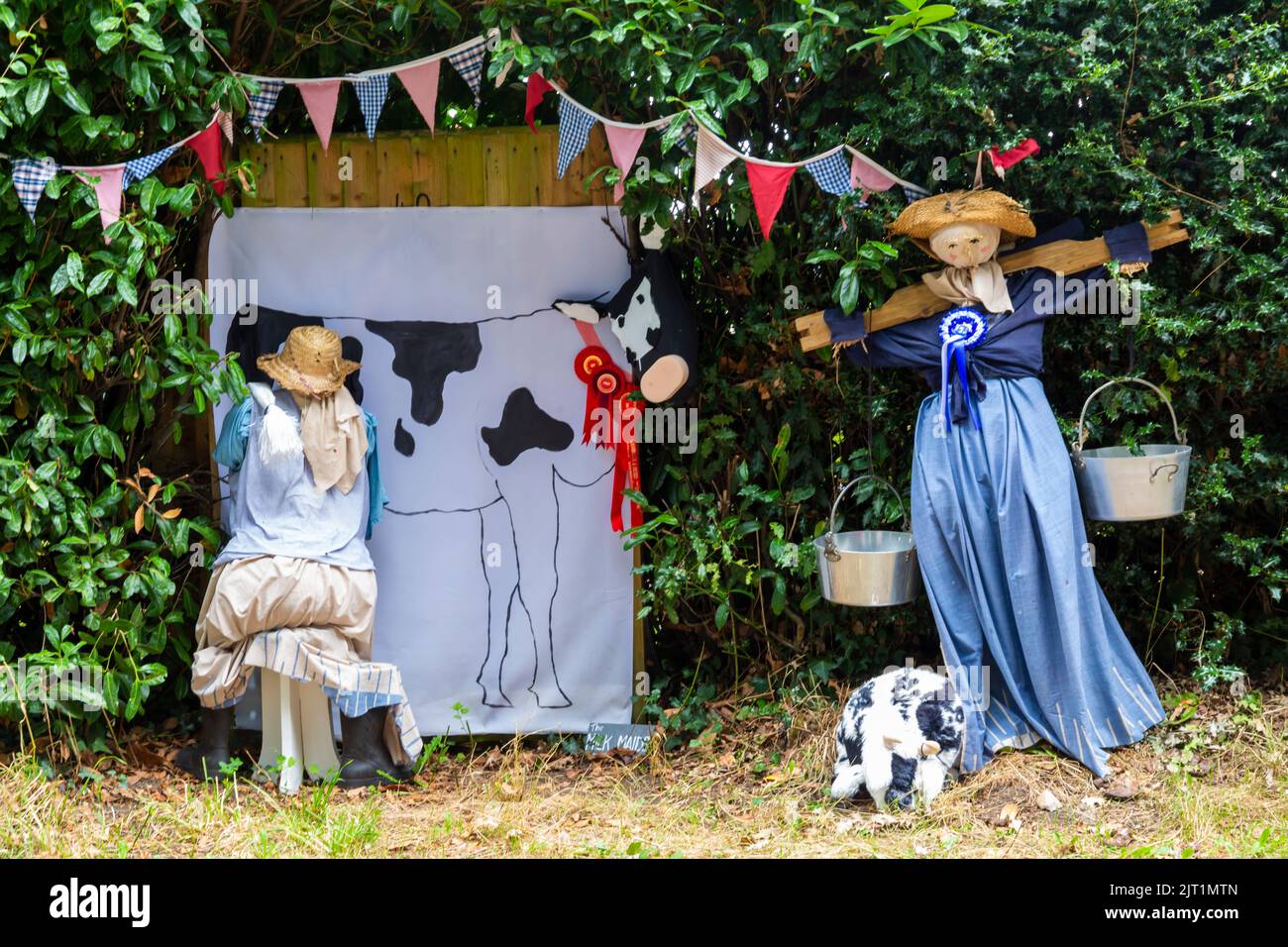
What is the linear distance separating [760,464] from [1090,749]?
160 cm

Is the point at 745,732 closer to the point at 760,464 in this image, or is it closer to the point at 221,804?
the point at 760,464

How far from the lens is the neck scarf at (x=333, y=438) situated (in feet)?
15.5

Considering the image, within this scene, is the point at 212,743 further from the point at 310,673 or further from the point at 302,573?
the point at 302,573

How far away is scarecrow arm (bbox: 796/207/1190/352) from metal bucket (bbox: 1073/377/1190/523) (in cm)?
45

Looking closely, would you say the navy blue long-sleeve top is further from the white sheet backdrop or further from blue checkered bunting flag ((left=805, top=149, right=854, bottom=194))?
the white sheet backdrop

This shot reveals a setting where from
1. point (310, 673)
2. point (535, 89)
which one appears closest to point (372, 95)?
point (535, 89)

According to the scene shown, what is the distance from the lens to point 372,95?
489 centimetres

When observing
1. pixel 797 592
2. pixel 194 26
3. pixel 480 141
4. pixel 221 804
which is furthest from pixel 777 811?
pixel 194 26

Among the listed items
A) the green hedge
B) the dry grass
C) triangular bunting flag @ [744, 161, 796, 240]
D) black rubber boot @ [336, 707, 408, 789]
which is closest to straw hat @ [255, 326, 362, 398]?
the green hedge

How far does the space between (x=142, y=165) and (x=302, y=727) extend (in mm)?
2088

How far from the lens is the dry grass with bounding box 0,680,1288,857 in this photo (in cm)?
408

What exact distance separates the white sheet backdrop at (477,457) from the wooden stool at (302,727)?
0.49 metres

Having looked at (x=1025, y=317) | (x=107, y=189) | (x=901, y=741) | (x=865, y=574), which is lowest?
(x=901, y=741)

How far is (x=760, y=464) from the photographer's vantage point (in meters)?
5.15
